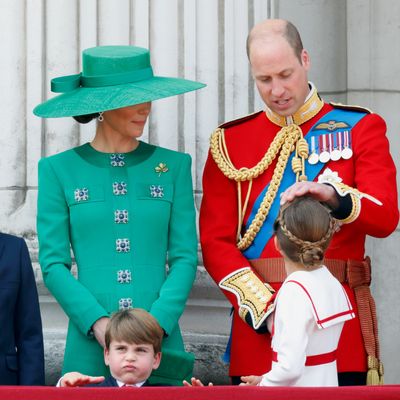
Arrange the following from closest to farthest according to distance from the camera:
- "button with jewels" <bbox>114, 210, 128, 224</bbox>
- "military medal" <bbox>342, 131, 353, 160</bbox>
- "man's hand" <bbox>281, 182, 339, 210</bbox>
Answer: "man's hand" <bbox>281, 182, 339, 210</bbox>, "military medal" <bbox>342, 131, 353, 160</bbox>, "button with jewels" <bbox>114, 210, 128, 224</bbox>

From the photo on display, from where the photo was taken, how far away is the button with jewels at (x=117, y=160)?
18.5 ft

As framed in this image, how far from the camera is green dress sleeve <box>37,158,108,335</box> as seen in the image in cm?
544

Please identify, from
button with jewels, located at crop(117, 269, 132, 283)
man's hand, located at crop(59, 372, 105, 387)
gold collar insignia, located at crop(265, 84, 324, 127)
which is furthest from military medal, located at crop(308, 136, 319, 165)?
man's hand, located at crop(59, 372, 105, 387)

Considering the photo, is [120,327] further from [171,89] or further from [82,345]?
[171,89]

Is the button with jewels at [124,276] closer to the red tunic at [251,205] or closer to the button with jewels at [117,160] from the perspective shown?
the red tunic at [251,205]

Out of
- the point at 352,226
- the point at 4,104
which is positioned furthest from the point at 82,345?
the point at 4,104

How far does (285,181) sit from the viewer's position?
5.55 metres

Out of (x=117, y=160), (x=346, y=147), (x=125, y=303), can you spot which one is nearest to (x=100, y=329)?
(x=125, y=303)

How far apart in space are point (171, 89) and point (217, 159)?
0.29m

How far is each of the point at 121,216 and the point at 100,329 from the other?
409 mm

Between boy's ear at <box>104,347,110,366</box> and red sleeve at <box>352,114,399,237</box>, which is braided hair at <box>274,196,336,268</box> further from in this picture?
boy's ear at <box>104,347,110,366</box>

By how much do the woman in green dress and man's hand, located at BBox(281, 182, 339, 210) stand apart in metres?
0.58

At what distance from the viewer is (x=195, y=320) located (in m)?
6.46

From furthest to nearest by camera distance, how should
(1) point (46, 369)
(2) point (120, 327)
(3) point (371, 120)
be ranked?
(1) point (46, 369) → (3) point (371, 120) → (2) point (120, 327)
